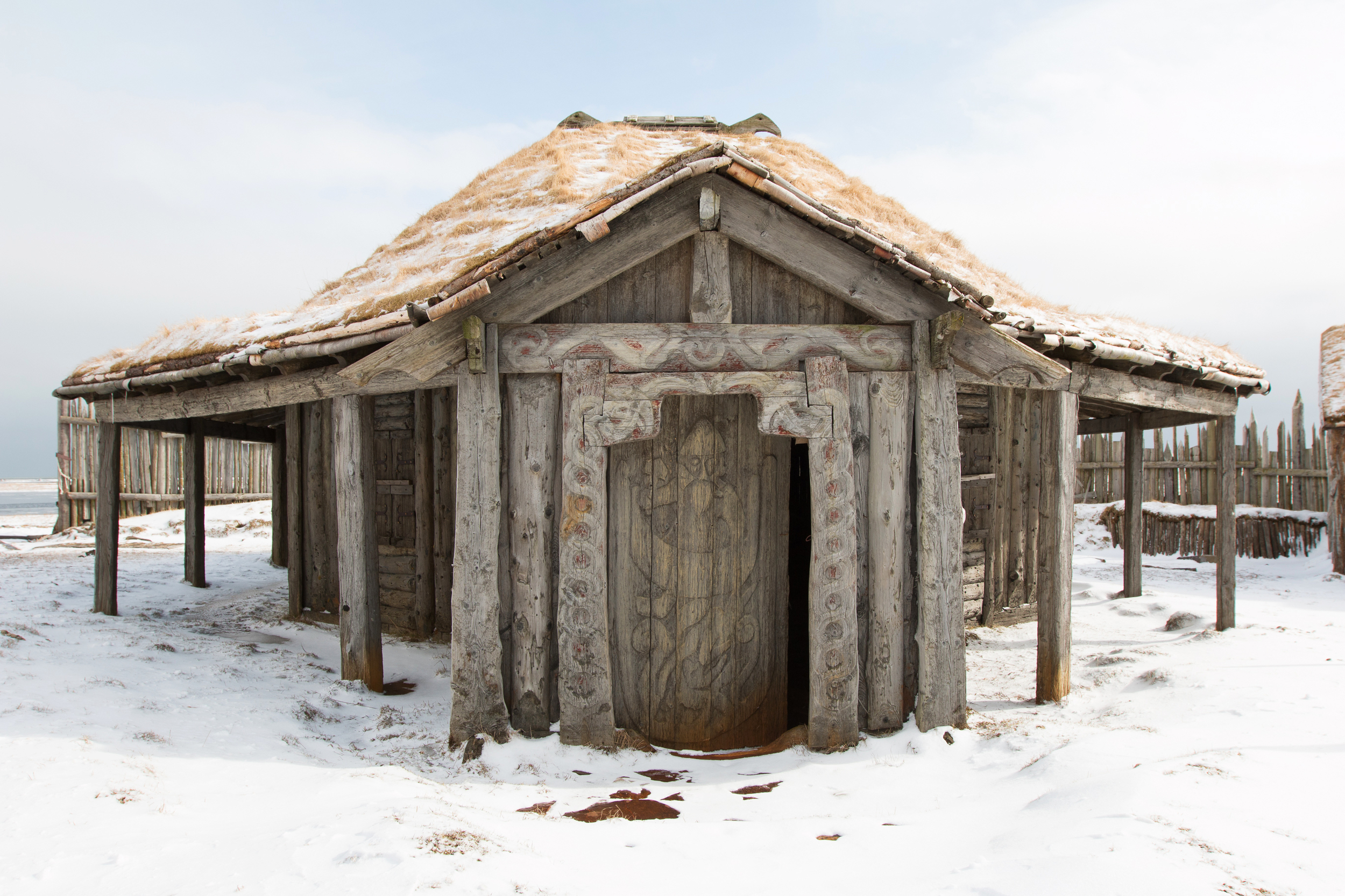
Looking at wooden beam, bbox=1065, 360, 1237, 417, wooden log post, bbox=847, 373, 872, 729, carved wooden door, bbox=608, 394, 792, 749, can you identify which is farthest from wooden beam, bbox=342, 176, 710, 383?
wooden beam, bbox=1065, 360, 1237, 417

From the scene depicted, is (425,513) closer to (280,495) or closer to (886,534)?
(280,495)

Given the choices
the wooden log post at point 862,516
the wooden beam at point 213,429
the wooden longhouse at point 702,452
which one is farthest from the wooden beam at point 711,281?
the wooden beam at point 213,429

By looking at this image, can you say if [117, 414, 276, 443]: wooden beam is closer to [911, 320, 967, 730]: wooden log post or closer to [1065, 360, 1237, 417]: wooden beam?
[911, 320, 967, 730]: wooden log post

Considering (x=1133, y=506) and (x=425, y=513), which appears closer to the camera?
(x=425, y=513)

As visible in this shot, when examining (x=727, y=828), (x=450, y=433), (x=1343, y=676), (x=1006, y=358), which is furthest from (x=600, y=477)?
(x=1343, y=676)

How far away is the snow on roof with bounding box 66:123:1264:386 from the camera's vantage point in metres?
5.87

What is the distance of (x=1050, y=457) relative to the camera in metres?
5.46

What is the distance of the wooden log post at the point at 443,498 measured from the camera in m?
7.08

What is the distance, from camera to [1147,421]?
353 inches

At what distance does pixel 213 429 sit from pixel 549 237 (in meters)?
8.19

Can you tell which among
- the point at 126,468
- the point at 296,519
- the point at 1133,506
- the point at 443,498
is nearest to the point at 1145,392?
the point at 1133,506

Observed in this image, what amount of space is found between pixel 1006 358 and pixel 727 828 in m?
3.06

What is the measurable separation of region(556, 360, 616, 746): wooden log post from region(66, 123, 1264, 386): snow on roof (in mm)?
928

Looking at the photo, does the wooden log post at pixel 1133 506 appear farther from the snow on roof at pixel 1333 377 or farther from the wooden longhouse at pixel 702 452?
the wooden longhouse at pixel 702 452
